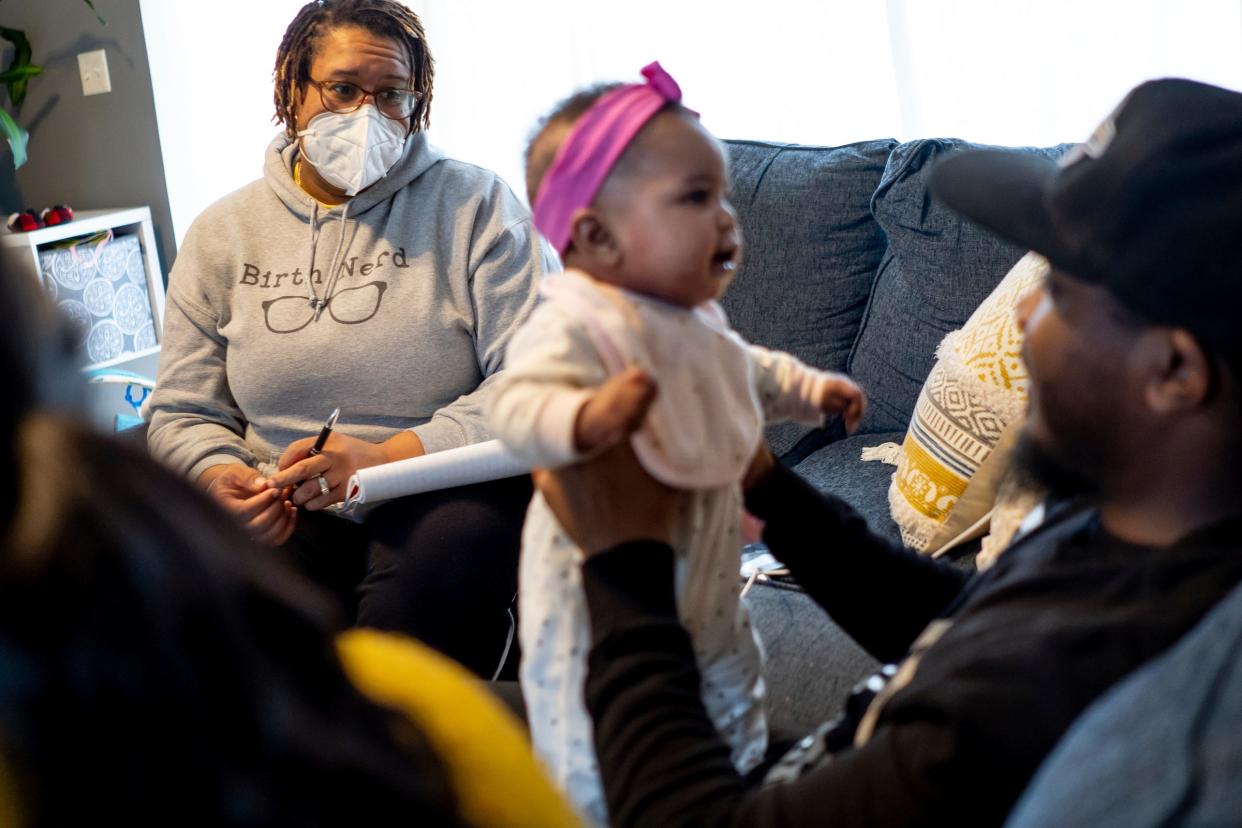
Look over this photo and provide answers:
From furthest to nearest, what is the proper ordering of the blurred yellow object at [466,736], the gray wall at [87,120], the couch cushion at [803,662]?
1. the gray wall at [87,120]
2. the couch cushion at [803,662]
3. the blurred yellow object at [466,736]

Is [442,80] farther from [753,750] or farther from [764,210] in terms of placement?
[753,750]

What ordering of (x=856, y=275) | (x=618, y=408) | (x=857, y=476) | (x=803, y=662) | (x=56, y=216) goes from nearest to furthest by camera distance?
(x=618, y=408)
(x=803, y=662)
(x=857, y=476)
(x=856, y=275)
(x=56, y=216)

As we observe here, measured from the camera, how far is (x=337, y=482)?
1.81 meters

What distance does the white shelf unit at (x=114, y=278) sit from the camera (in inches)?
132

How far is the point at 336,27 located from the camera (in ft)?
6.58

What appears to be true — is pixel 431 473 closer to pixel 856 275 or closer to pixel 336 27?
pixel 336 27

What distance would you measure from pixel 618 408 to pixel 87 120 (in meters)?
3.47

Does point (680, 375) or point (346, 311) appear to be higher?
point (680, 375)

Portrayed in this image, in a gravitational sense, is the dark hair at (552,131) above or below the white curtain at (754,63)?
above

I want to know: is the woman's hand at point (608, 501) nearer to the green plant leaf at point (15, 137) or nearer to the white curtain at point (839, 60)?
the white curtain at point (839, 60)

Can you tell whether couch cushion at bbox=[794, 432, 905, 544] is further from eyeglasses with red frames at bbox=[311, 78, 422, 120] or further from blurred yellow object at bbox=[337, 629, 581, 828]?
blurred yellow object at bbox=[337, 629, 581, 828]

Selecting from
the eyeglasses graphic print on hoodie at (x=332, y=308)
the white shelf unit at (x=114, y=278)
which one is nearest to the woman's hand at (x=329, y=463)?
the eyeglasses graphic print on hoodie at (x=332, y=308)

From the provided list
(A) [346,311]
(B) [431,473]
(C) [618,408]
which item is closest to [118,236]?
(A) [346,311]

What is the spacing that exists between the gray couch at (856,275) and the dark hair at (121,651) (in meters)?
1.58
